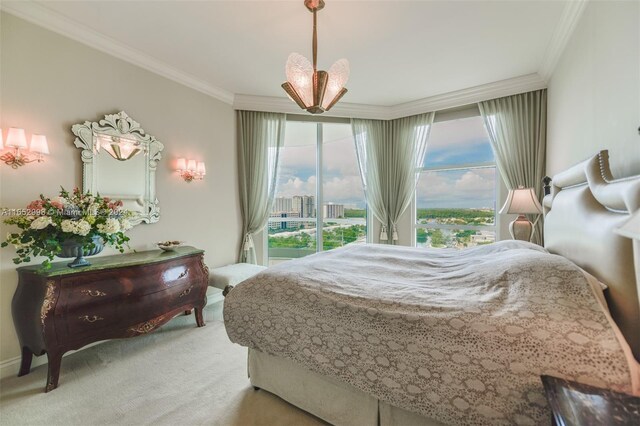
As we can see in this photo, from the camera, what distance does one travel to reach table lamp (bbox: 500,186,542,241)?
103 inches

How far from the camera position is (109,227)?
211cm

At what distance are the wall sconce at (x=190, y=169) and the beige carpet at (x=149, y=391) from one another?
6.12ft

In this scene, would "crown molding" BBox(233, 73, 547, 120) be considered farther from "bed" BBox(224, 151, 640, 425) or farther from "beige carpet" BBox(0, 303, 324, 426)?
"beige carpet" BBox(0, 303, 324, 426)

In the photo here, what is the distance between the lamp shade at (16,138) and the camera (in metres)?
1.95

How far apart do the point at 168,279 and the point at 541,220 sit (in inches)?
165

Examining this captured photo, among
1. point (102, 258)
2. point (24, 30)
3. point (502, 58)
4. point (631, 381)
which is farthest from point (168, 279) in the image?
point (502, 58)

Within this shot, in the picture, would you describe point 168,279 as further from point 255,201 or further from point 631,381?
point 631,381

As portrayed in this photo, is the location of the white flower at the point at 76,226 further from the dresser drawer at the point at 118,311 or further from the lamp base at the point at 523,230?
the lamp base at the point at 523,230

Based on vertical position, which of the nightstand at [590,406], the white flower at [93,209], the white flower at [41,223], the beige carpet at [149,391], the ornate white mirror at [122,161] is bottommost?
the beige carpet at [149,391]

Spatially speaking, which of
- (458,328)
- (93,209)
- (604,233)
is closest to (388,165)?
(604,233)

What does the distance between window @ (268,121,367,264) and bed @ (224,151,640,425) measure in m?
2.58

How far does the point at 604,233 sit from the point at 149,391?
2851 mm

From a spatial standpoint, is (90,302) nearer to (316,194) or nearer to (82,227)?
(82,227)

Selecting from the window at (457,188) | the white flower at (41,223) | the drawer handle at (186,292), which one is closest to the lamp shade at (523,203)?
the window at (457,188)
